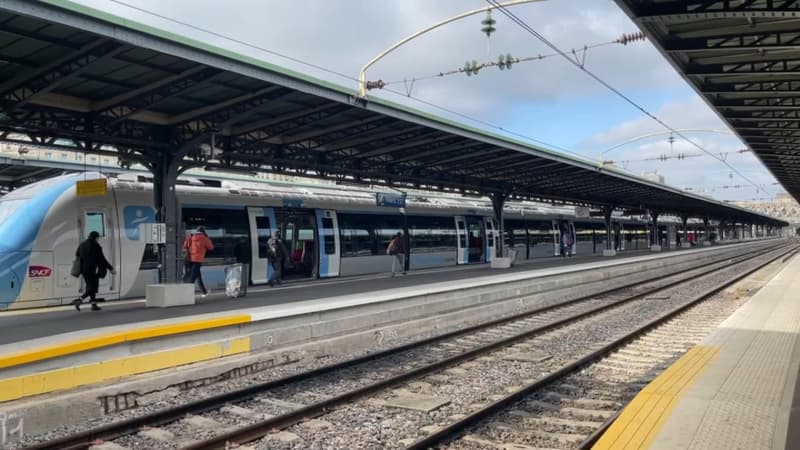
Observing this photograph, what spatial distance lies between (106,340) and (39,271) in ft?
19.1

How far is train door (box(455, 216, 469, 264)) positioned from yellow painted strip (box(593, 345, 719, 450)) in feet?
61.9

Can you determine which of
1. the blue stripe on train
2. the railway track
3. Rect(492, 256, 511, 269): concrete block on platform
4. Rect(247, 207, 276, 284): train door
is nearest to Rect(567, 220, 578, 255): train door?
Rect(492, 256, 511, 269): concrete block on platform

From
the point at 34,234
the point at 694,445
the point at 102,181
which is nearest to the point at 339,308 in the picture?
the point at 102,181

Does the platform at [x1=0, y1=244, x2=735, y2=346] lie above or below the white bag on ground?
below

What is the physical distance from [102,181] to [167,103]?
195 cm

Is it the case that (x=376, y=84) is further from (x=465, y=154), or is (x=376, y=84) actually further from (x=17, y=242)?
(x=17, y=242)

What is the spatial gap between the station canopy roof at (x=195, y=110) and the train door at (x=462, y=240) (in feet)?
18.5

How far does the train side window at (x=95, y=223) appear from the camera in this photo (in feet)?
43.3

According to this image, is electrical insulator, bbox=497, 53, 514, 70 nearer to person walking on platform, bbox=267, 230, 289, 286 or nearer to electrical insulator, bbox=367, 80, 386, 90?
electrical insulator, bbox=367, 80, 386, 90

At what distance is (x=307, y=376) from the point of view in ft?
28.1

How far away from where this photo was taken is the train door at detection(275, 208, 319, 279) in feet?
60.1

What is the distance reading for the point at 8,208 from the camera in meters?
12.8

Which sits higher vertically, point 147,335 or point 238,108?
point 238,108

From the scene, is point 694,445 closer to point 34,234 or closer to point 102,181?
point 102,181
